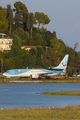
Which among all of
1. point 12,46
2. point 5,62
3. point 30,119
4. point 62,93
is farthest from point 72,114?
point 12,46

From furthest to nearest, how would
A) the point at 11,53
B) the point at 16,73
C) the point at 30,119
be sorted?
the point at 11,53, the point at 16,73, the point at 30,119

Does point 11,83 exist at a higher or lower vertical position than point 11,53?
lower

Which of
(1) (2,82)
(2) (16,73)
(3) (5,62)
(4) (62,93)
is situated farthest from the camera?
(3) (5,62)

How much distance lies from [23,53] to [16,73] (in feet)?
226

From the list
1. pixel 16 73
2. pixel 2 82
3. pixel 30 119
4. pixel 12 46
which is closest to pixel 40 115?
pixel 30 119

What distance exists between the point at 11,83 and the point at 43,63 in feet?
262

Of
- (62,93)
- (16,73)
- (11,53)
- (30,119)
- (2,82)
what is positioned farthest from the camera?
(11,53)

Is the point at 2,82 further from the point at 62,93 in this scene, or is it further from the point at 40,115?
the point at 40,115

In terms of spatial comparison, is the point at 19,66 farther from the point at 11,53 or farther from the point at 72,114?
the point at 72,114

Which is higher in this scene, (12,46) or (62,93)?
(12,46)

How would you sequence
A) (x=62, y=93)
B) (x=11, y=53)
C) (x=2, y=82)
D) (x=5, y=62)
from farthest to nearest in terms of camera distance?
(x=11, y=53)
(x=5, y=62)
(x=2, y=82)
(x=62, y=93)

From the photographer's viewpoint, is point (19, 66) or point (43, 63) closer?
point (19, 66)

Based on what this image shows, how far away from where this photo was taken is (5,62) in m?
165

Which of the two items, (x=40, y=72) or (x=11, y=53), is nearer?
(x=40, y=72)
